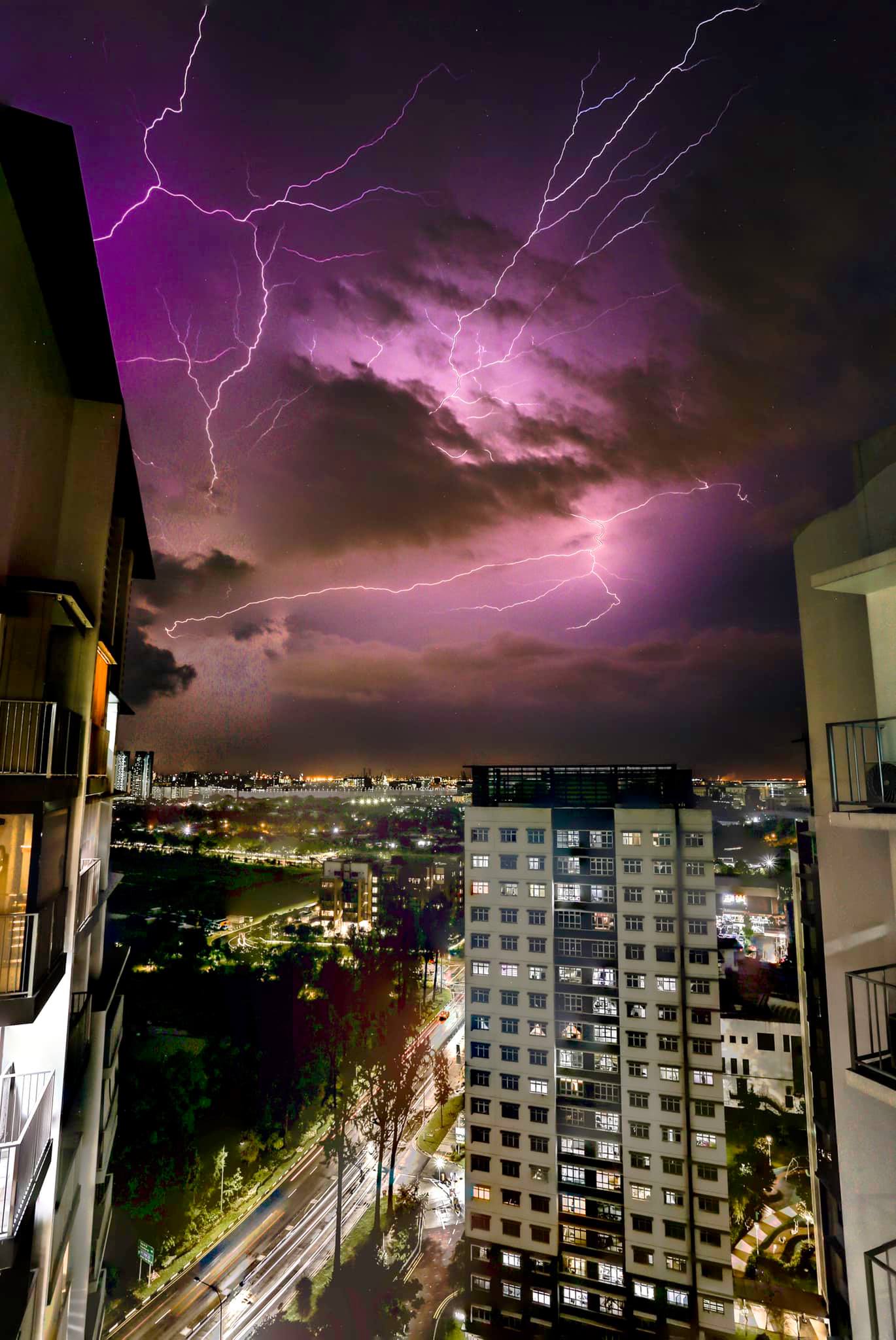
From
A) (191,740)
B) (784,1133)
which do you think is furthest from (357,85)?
(784,1133)

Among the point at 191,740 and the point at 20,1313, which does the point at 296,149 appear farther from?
the point at 191,740

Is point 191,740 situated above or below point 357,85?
below

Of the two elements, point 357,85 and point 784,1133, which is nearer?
point 357,85

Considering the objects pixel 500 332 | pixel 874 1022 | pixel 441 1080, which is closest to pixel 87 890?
pixel 874 1022

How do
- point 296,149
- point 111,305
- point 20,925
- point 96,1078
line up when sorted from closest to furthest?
point 20,925
point 96,1078
point 296,149
point 111,305

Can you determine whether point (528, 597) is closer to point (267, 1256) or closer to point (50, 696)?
point (50, 696)

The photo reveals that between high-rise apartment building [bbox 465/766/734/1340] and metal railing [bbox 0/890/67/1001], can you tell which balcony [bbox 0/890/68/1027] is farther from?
high-rise apartment building [bbox 465/766/734/1340]
